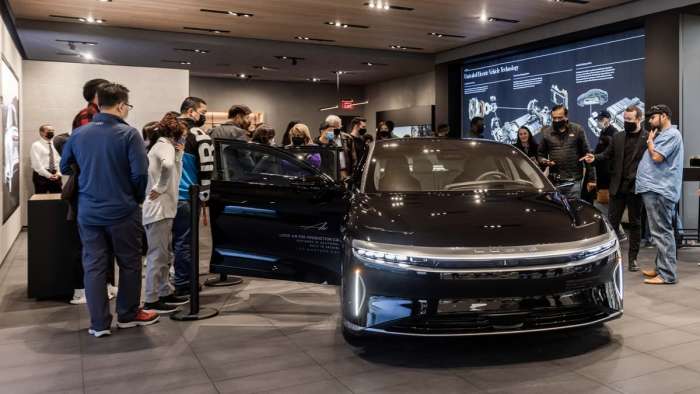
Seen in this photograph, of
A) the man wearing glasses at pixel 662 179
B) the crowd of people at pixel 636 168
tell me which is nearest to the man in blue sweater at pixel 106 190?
the crowd of people at pixel 636 168

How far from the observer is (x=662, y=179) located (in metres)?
4.96

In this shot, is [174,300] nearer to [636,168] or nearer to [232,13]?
[636,168]

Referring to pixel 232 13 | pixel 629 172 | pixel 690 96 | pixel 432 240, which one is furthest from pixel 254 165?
pixel 690 96

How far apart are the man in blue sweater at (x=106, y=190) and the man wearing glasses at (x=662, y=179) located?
3876 mm

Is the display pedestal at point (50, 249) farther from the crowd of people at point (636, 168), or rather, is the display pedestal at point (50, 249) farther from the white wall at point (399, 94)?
the white wall at point (399, 94)

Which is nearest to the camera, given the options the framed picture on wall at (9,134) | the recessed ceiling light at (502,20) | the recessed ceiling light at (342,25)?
the framed picture on wall at (9,134)

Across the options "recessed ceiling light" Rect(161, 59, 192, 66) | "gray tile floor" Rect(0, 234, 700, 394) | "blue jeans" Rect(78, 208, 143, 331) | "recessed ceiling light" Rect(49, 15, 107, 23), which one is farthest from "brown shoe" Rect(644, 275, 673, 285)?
"recessed ceiling light" Rect(161, 59, 192, 66)

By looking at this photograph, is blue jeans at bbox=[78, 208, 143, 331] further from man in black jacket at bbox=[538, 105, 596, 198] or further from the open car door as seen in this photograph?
man in black jacket at bbox=[538, 105, 596, 198]

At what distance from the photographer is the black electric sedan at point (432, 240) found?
3.00 metres

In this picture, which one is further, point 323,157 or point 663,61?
point 663,61

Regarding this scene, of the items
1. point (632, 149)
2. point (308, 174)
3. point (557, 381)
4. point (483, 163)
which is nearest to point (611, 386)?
point (557, 381)

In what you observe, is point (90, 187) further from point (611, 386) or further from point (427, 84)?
point (427, 84)

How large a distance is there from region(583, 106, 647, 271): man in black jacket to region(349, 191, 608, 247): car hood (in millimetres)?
2295

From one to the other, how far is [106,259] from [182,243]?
3.18 ft
